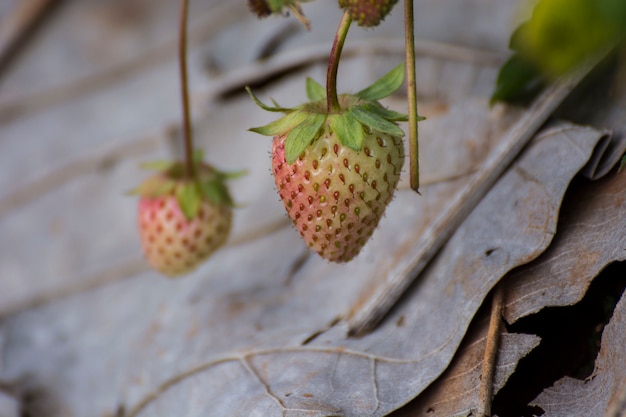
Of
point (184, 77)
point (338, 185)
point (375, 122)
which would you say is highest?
point (184, 77)

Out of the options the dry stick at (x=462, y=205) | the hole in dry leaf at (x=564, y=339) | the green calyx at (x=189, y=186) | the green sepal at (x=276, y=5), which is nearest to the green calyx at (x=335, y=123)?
the green sepal at (x=276, y=5)

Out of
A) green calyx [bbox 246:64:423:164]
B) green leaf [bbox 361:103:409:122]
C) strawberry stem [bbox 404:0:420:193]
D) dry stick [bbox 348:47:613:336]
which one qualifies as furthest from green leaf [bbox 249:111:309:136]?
dry stick [bbox 348:47:613:336]

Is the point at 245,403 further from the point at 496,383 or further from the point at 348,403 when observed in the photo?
the point at 496,383

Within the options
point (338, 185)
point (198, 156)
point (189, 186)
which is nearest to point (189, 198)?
point (189, 186)

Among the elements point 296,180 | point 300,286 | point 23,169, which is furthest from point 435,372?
point 23,169

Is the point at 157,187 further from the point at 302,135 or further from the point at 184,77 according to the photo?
the point at 302,135

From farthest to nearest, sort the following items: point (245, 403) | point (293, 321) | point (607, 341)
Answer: point (293, 321), point (245, 403), point (607, 341)
